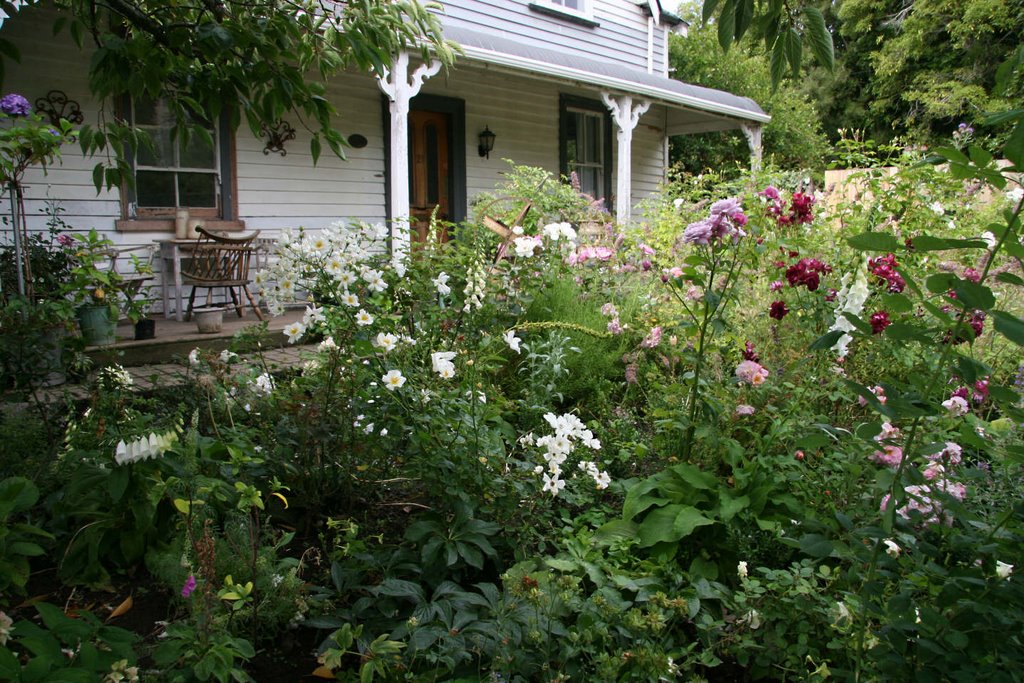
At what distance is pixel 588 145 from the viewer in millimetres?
11555

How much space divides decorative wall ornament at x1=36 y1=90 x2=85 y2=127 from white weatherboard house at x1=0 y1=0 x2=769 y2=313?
5 centimetres

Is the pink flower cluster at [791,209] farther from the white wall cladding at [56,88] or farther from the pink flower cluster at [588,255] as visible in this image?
the white wall cladding at [56,88]

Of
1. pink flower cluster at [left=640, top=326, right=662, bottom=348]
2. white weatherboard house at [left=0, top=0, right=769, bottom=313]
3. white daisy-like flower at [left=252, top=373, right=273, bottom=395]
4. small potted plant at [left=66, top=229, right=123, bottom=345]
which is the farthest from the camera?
white weatherboard house at [left=0, top=0, right=769, bottom=313]

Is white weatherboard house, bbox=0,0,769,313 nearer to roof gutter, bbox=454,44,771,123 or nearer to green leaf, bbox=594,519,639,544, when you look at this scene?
roof gutter, bbox=454,44,771,123

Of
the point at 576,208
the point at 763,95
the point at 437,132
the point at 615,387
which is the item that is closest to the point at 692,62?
the point at 763,95

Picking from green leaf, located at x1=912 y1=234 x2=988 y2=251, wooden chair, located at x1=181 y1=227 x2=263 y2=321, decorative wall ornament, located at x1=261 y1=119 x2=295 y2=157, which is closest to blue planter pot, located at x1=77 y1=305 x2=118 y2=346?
wooden chair, located at x1=181 y1=227 x2=263 y2=321

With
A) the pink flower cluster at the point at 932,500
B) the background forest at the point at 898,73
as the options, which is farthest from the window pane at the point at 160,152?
the background forest at the point at 898,73

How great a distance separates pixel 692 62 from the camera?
17562 mm

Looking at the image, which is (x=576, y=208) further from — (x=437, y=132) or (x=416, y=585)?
(x=416, y=585)

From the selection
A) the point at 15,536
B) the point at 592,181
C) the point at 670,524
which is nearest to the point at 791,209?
the point at 670,524

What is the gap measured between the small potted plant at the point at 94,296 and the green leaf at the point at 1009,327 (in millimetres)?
4699

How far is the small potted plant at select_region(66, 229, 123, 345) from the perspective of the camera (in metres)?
4.59

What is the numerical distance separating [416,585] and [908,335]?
4.09 feet

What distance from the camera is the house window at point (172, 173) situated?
21.8 feet
